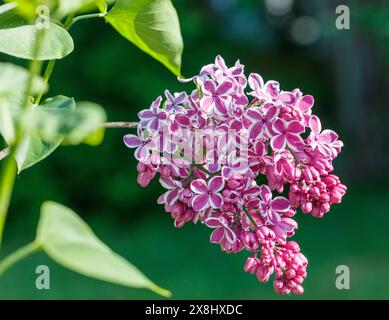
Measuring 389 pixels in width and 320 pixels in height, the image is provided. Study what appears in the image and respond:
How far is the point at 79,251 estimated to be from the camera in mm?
343

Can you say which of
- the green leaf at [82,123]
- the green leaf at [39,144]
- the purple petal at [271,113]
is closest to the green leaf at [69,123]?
the green leaf at [82,123]

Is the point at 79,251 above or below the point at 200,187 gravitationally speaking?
below

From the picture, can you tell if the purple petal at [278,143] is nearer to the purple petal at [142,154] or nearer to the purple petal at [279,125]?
the purple petal at [279,125]

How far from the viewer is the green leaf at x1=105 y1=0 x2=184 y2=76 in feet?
2.18

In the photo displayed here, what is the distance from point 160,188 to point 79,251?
420 cm

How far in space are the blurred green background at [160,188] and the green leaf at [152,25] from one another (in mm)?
2879

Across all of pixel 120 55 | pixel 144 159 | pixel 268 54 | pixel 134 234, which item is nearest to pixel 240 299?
pixel 134 234

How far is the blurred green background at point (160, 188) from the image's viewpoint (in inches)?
151

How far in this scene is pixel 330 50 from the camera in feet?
17.5

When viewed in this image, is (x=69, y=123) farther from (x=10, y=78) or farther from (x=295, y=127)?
(x=295, y=127)

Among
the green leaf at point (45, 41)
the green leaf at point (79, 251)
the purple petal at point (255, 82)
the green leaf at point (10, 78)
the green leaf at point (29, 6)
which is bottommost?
the green leaf at point (79, 251)

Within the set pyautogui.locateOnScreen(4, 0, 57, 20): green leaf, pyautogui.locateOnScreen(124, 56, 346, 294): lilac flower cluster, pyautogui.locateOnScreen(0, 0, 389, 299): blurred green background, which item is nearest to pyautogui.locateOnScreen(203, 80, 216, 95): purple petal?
pyautogui.locateOnScreen(124, 56, 346, 294): lilac flower cluster

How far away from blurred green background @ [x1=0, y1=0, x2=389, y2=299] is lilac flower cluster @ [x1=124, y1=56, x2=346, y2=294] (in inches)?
112

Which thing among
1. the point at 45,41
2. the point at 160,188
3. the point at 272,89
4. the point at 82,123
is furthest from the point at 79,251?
the point at 160,188
